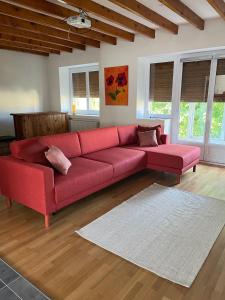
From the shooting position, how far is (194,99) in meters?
4.50

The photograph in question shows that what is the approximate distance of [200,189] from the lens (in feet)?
10.9

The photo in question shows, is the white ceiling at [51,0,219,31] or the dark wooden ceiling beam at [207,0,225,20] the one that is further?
the white ceiling at [51,0,219,31]

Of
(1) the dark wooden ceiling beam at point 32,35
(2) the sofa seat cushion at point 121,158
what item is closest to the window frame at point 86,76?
(1) the dark wooden ceiling beam at point 32,35

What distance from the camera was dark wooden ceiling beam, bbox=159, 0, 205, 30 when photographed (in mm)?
2913

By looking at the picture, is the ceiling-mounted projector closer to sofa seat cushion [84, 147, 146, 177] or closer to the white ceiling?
the white ceiling

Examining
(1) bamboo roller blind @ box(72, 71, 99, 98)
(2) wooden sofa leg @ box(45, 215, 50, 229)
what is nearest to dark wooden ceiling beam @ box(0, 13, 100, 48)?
(1) bamboo roller blind @ box(72, 71, 99, 98)

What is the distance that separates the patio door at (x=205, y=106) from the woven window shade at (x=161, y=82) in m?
0.28

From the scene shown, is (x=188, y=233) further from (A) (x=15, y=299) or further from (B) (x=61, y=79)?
(B) (x=61, y=79)

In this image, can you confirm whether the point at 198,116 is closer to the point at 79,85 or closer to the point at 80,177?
the point at 80,177

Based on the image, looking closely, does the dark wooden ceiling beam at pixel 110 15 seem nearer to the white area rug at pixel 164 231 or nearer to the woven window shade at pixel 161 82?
the woven window shade at pixel 161 82

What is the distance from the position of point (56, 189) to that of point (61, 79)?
476 cm

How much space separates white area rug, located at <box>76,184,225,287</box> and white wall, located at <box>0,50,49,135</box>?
4396mm

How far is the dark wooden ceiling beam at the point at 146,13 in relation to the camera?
2867 mm

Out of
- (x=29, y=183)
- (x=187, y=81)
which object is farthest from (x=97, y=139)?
(x=187, y=81)
